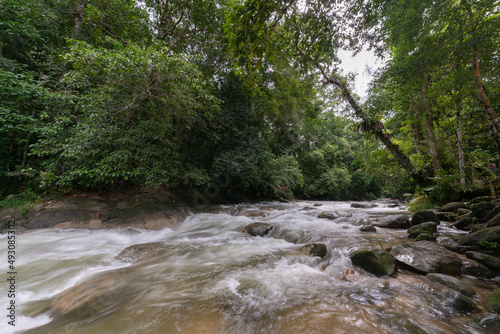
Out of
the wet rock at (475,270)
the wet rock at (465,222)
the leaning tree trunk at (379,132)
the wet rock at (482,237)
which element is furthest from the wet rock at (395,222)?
the leaning tree trunk at (379,132)

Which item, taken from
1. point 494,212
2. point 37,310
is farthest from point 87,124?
point 494,212

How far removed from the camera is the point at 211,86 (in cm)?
749

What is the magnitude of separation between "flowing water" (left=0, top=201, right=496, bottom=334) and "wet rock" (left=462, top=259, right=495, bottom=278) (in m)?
0.17

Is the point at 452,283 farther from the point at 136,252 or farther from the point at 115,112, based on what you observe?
the point at 115,112

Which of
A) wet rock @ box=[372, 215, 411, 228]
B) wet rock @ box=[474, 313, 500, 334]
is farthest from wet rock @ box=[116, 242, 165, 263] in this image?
wet rock @ box=[372, 215, 411, 228]

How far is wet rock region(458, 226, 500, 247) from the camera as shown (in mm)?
2631

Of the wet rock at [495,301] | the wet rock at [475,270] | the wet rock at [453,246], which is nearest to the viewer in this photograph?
the wet rock at [495,301]

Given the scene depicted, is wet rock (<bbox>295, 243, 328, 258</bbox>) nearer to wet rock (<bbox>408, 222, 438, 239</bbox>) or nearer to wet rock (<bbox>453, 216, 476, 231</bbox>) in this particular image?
wet rock (<bbox>408, 222, 438, 239</bbox>)

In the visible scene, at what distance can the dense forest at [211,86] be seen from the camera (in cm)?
366

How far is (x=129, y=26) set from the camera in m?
7.60

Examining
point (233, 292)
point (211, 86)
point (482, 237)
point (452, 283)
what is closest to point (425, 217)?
point (482, 237)

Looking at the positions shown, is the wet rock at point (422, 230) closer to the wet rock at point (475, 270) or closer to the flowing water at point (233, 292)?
the flowing water at point (233, 292)

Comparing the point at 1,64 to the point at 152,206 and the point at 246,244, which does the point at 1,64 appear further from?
the point at 246,244

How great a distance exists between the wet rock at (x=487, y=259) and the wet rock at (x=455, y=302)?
1143 millimetres
